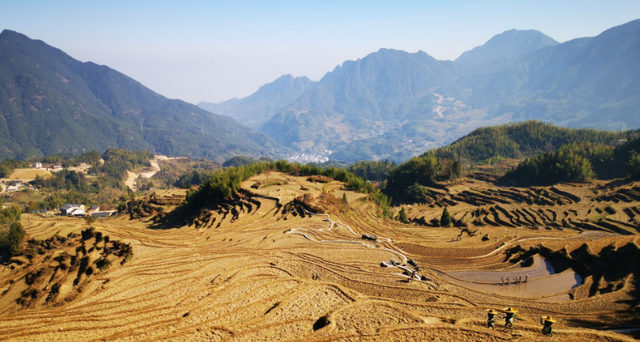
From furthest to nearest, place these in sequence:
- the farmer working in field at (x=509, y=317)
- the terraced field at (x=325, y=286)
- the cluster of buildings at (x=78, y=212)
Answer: the cluster of buildings at (x=78, y=212) → the terraced field at (x=325, y=286) → the farmer working in field at (x=509, y=317)

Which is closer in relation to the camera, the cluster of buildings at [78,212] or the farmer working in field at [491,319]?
the farmer working in field at [491,319]

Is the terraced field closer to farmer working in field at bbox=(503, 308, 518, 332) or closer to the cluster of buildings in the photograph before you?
farmer working in field at bbox=(503, 308, 518, 332)

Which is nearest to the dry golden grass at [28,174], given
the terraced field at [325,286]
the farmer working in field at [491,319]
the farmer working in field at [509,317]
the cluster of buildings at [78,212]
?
the cluster of buildings at [78,212]

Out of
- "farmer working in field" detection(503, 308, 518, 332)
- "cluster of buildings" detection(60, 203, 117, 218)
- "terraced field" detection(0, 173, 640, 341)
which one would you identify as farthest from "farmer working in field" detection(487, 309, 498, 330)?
"cluster of buildings" detection(60, 203, 117, 218)

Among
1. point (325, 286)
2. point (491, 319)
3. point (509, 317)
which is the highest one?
point (509, 317)

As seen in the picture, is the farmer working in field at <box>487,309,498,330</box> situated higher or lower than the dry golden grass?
higher

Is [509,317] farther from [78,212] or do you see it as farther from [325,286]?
[78,212]

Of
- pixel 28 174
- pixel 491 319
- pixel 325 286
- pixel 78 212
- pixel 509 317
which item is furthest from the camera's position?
pixel 28 174

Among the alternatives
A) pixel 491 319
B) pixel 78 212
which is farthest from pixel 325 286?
pixel 78 212

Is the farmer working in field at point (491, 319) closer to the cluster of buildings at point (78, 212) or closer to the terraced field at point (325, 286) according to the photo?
the terraced field at point (325, 286)
